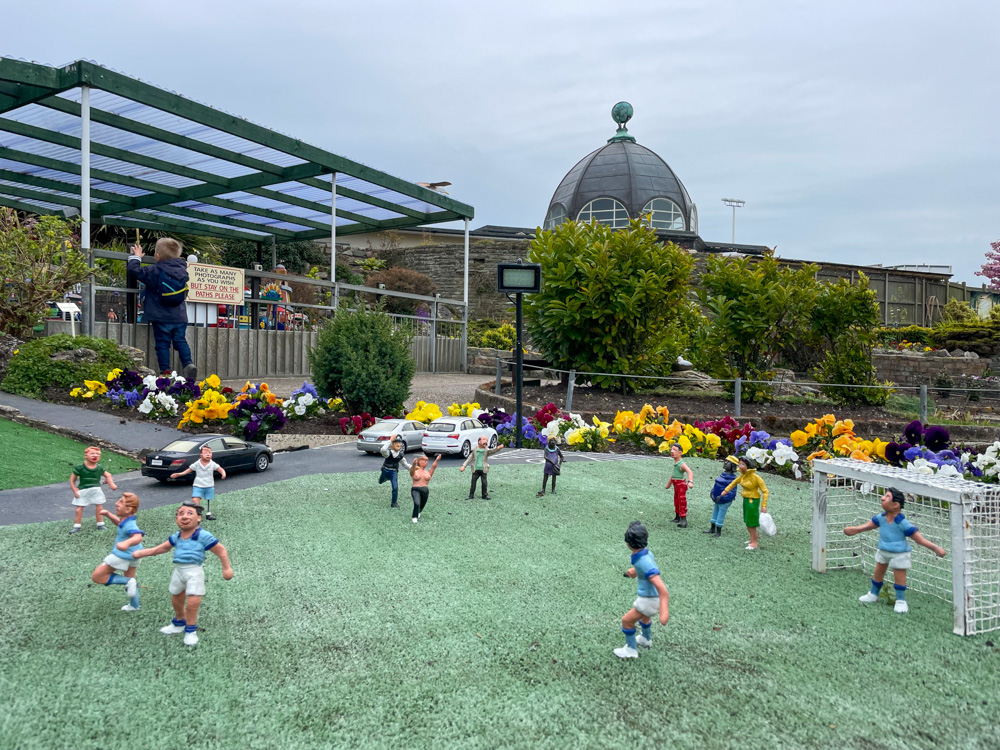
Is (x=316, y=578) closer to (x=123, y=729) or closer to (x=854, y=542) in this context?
(x=123, y=729)

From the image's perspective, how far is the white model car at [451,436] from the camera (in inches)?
408

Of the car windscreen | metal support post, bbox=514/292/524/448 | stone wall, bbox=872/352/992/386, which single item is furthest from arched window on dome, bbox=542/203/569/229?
the car windscreen

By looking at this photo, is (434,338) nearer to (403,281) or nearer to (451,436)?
(403,281)

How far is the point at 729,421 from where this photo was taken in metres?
10.8

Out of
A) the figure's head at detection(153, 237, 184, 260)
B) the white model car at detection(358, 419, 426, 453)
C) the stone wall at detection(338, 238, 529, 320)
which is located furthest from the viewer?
the stone wall at detection(338, 238, 529, 320)

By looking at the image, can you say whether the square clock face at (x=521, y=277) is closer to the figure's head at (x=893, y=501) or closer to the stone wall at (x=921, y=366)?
the figure's head at (x=893, y=501)

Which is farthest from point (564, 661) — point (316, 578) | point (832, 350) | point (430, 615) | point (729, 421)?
point (832, 350)

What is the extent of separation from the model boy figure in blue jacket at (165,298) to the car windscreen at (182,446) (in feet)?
22.5

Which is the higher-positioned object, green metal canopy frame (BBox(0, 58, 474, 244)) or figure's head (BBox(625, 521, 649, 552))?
green metal canopy frame (BBox(0, 58, 474, 244))

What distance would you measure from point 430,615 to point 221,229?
25.4 meters

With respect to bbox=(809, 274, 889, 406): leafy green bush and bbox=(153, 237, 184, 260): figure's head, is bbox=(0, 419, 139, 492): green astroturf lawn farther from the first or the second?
bbox=(809, 274, 889, 406): leafy green bush

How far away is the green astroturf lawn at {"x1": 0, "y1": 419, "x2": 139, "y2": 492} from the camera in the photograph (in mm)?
7742

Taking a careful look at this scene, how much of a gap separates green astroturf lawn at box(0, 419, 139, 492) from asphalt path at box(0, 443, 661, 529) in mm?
257

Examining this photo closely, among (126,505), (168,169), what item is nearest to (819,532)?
(126,505)
